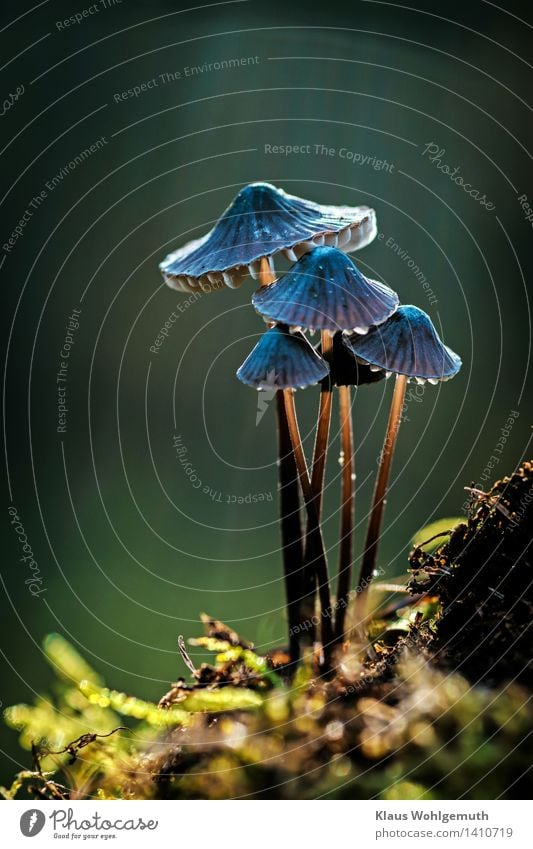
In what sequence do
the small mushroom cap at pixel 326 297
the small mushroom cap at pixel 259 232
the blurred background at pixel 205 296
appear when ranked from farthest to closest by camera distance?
the blurred background at pixel 205 296
the small mushroom cap at pixel 259 232
the small mushroom cap at pixel 326 297

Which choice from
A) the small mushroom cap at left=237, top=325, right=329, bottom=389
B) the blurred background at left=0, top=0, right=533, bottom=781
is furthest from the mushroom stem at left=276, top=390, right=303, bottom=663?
the blurred background at left=0, top=0, right=533, bottom=781

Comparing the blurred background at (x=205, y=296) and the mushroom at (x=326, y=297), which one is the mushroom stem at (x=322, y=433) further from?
the blurred background at (x=205, y=296)

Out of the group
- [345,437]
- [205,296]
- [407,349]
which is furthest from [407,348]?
[205,296]

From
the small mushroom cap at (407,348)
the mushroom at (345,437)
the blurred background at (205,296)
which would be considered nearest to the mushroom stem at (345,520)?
the mushroom at (345,437)

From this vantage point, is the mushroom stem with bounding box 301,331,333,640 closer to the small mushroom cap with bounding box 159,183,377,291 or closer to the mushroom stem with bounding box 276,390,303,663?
the mushroom stem with bounding box 276,390,303,663

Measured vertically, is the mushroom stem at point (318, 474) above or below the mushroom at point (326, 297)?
below

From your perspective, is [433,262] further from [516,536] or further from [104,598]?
[516,536]

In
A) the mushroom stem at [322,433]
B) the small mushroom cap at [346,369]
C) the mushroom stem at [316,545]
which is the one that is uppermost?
the small mushroom cap at [346,369]

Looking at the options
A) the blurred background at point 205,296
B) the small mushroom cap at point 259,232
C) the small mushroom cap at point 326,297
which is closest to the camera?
the small mushroom cap at point 326,297
